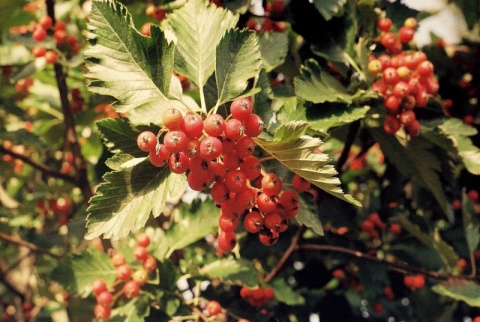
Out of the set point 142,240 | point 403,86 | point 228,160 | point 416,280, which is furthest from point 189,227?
point 416,280

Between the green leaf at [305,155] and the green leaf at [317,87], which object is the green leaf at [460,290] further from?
the green leaf at [305,155]

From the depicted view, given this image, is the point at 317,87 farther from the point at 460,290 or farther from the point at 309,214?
the point at 460,290

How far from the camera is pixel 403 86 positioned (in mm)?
2234

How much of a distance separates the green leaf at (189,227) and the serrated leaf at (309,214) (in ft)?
2.85

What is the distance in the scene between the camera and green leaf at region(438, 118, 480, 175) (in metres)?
2.35

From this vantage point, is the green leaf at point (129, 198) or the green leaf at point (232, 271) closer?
the green leaf at point (129, 198)

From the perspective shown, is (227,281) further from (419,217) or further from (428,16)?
(428,16)

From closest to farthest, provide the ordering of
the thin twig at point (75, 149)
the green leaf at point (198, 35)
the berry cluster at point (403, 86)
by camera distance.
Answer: the green leaf at point (198, 35) → the berry cluster at point (403, 86) → the thin twig at point (75, 149)

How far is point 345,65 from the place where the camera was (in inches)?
101

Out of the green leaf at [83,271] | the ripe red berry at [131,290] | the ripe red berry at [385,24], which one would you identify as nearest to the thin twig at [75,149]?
the green leaf at [83,271]

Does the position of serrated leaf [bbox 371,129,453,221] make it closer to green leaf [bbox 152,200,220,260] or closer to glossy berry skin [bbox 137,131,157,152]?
green leaf [bbox 152,200,220,260]

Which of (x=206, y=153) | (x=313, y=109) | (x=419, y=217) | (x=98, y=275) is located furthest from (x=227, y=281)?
(x=419, y=217)

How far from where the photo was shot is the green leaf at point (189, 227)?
8.96 ft

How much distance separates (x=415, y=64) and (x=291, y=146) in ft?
3.96
